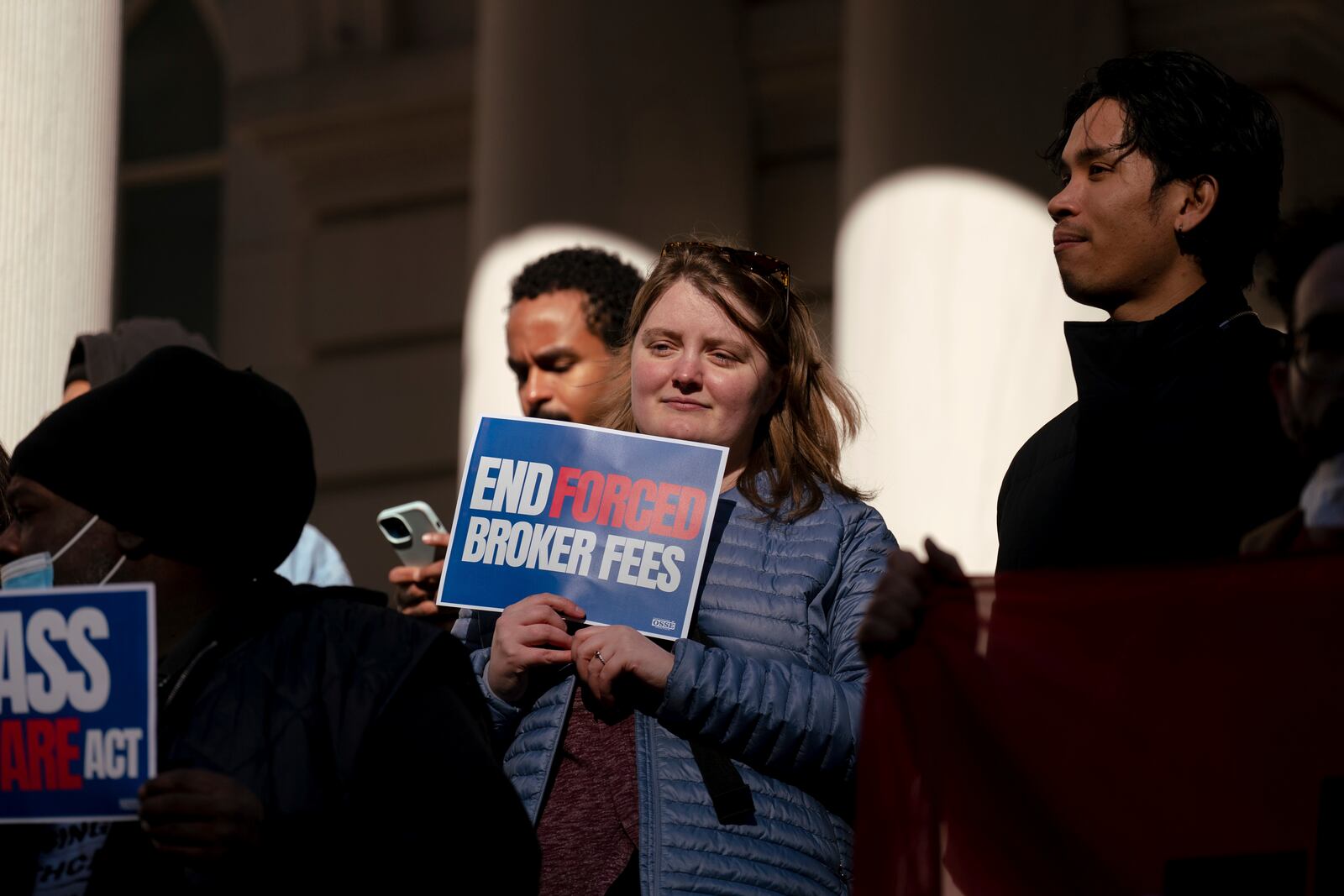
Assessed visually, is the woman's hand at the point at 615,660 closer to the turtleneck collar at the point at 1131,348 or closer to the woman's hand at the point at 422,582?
the turtleneck collar at the point at 1131,348

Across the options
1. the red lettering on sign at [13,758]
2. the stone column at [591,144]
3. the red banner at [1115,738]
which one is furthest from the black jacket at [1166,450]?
the stone column at [591,144]

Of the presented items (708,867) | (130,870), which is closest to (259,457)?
(130,870)

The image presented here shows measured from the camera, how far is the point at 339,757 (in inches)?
118

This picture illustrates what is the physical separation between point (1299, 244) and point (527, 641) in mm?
1439

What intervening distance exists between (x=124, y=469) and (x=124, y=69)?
30.1 ft

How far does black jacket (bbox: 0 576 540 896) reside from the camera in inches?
114

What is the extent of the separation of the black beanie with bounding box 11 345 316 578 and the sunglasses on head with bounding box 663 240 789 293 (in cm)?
124

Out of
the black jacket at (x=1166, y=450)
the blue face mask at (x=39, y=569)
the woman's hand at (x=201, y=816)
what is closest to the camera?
the woman's hand at (x=201, y=816)

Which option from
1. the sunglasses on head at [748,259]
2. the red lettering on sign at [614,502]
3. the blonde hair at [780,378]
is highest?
the sunglasses on head at [748,259]

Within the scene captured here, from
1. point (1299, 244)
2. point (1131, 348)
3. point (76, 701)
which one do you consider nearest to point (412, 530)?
point (76, 701)

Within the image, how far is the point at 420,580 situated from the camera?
4.57 m

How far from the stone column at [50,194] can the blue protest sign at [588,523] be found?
8.72 ft

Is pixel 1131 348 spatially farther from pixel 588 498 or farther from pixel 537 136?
pixel 537 136

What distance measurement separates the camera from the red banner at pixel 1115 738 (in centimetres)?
308
